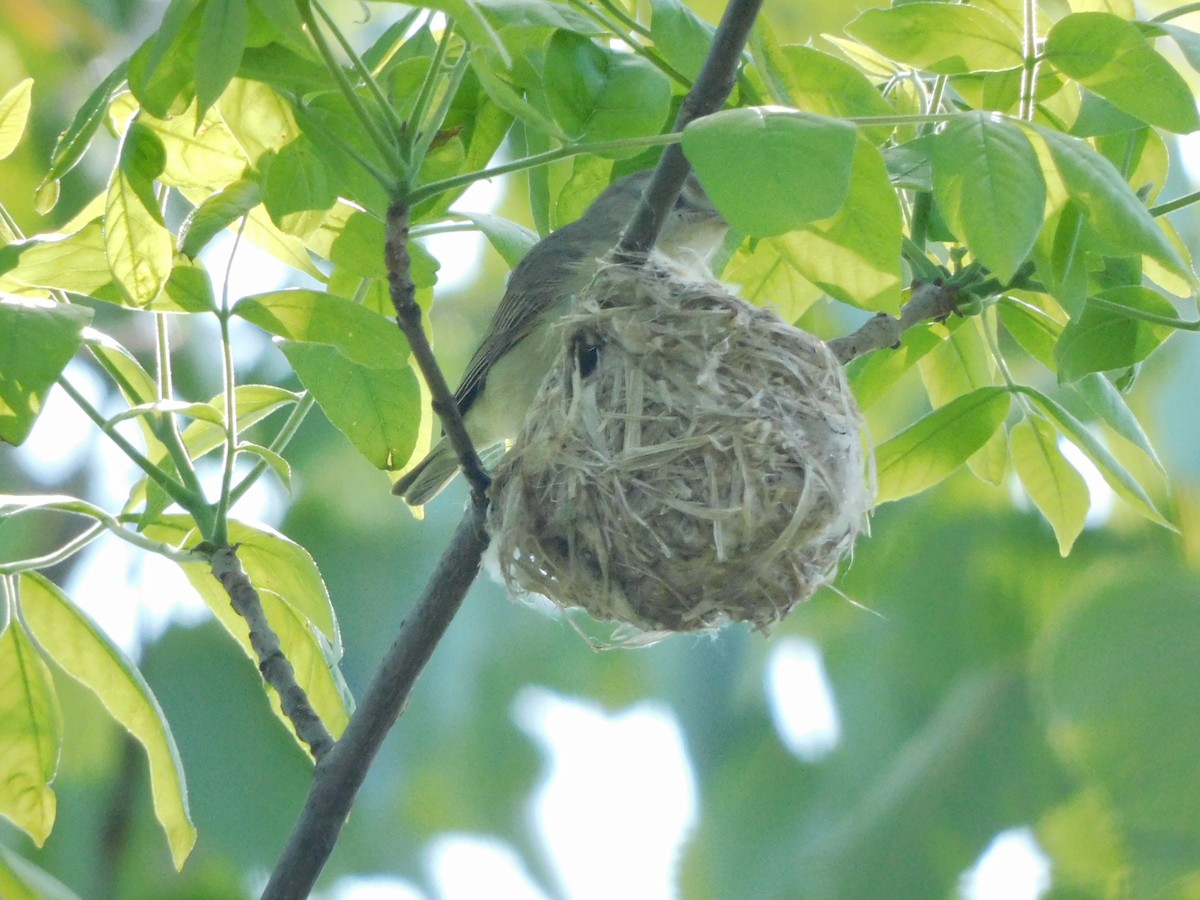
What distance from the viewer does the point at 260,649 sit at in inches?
92.5

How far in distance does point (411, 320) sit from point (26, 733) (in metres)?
0.97

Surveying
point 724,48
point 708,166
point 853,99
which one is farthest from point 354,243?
point 708,166

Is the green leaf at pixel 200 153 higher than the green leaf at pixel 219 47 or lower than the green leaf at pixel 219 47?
lower

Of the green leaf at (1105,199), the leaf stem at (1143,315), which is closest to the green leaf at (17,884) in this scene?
the green leaf at (1105,199)

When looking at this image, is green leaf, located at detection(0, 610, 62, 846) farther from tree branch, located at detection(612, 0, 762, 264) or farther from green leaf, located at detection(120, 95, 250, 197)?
tree branch, located at detection(612, 0, 762, 264)

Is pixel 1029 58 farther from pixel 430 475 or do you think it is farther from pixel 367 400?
pixel 430 475

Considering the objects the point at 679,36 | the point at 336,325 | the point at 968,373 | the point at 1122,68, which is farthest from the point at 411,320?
the point at 968,373

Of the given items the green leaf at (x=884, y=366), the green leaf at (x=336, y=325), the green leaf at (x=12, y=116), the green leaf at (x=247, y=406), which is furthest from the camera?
the green leaf at (x=884, y=366)

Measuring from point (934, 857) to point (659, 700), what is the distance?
1.90 metres

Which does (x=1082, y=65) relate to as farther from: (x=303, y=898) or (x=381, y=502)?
(x=381, y=502)

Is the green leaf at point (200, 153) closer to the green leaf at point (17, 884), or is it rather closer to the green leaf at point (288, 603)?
the green leaf at point (288, 603)

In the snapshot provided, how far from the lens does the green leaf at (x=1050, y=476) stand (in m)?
2.47

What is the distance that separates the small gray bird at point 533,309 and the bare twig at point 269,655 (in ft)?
3.04

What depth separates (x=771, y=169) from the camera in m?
1.35
